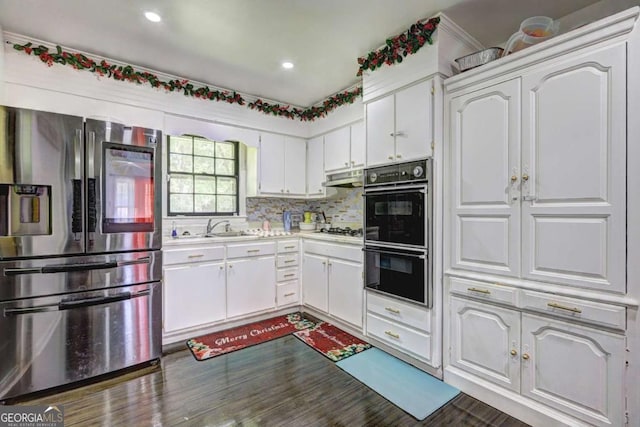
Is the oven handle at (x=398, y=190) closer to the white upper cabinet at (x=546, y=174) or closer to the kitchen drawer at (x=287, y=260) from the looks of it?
the white upper cabinet at (x=546, y=174)

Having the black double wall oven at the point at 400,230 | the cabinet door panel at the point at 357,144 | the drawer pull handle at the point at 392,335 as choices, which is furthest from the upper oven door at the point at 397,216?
the drawer pull handle at the point at 392,335

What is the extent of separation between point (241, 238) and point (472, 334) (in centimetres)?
235

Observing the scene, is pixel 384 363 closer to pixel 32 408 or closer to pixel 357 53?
pixel 32 408

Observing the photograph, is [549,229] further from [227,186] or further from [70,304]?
[227,186]

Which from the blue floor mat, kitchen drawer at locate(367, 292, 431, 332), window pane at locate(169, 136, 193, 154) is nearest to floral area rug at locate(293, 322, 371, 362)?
the blue floor mat

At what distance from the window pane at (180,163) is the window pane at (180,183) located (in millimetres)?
75

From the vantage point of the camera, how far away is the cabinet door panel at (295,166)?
3.94 metres

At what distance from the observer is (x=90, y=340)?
7.25 ft

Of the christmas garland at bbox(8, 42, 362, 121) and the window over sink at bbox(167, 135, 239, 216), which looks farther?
the window over sink at bbox(167, 135, 239, 216)

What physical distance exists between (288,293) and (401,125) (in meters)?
2.33

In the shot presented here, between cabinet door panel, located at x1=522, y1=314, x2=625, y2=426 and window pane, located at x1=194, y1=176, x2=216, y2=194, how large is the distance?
3.43 metres

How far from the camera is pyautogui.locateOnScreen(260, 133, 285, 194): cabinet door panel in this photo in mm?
3748

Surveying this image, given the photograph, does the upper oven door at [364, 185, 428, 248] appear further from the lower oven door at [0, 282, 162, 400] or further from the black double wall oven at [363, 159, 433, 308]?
the lower oven door at [0, 282, 162, 400]

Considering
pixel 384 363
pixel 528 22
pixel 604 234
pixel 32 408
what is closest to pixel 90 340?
pixel 32 408
